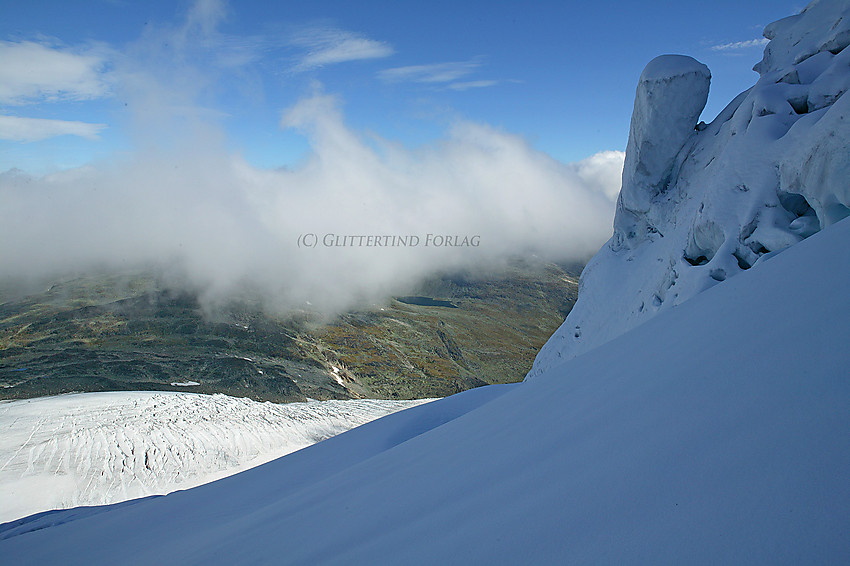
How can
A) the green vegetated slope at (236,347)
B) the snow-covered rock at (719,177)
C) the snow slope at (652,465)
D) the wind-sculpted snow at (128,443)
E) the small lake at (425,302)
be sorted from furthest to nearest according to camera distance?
the small lake at (425,302) < the green vegetated slope at (236,347) < the wind-sculpted snow at (128,443) < the snow-covered rock at (719,177) < the snow slope at (652,465)

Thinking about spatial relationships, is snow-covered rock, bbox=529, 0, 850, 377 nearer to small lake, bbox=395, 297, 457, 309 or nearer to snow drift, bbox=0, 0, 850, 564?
snow drift, bbox=0, 0, 850, 564

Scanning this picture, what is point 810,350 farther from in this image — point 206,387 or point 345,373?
point 345,373

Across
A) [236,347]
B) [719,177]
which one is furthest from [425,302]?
[719,177]

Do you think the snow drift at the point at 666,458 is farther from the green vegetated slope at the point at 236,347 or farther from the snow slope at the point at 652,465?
Answer: the green vegetated slope at the point at 236,347

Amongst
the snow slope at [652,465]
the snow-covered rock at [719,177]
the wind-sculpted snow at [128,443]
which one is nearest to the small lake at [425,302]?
the wind-sculpted snow at [128,443]

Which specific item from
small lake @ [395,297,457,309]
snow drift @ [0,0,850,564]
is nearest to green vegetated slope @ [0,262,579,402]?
small lake @ [395,297,457,309]

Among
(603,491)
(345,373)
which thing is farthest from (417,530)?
(345,373)
